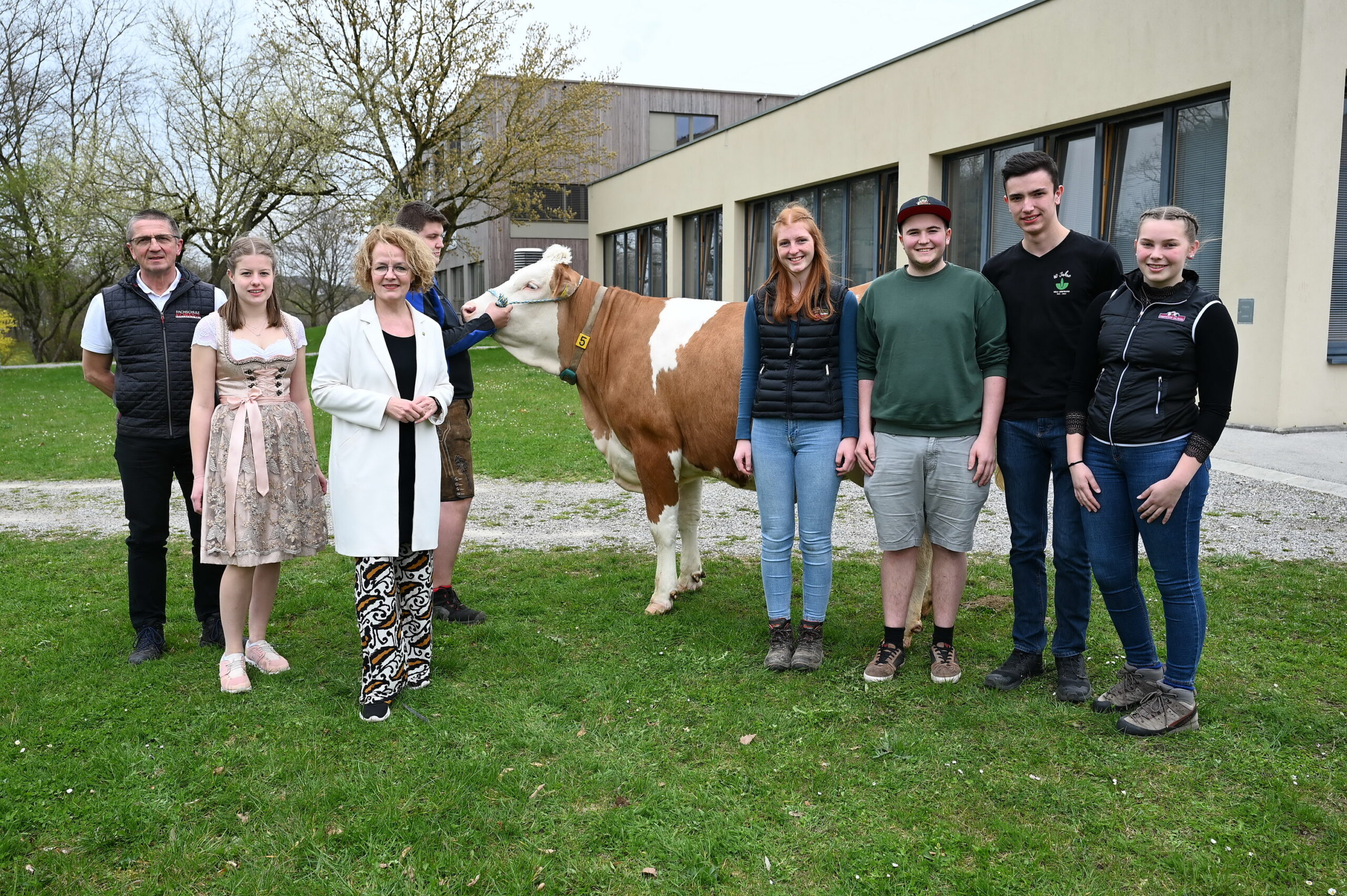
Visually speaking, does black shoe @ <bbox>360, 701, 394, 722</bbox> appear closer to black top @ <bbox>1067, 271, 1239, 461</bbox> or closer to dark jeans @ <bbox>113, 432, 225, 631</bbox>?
dark jeans @ <bbox>113, 432, 225, 631</bbox>

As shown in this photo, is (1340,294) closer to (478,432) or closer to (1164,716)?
(1164,716)

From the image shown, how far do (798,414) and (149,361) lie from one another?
10.6ft

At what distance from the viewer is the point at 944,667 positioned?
14.4 feet

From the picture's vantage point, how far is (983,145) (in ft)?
48.6

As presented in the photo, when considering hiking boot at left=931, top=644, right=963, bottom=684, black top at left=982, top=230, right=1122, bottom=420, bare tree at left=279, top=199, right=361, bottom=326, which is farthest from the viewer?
bare tree at left=279, top=199, right=361, bottom=326

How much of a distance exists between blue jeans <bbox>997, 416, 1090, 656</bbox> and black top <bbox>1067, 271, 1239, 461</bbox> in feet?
0.99

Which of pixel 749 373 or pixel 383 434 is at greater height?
pixel 749 373

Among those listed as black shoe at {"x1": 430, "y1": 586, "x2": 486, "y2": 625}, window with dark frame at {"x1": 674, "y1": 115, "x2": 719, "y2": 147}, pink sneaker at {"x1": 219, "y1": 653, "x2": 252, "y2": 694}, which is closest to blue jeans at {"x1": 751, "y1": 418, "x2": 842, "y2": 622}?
black shoe at {"x1": 430, "y1": 586, "x2": 486, "y2": 625}

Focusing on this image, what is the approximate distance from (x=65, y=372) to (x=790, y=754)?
29.6 m


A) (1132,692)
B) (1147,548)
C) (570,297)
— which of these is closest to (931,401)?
(1147,548)

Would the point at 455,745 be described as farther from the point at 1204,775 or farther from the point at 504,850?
the point at 1204,775

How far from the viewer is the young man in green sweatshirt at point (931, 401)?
4.04 meters

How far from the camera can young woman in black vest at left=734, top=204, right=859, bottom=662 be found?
4.39 m

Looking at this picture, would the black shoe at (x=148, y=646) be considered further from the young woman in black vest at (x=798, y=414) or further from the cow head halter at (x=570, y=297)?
the young woman in black vest at (x=798, y=414)
